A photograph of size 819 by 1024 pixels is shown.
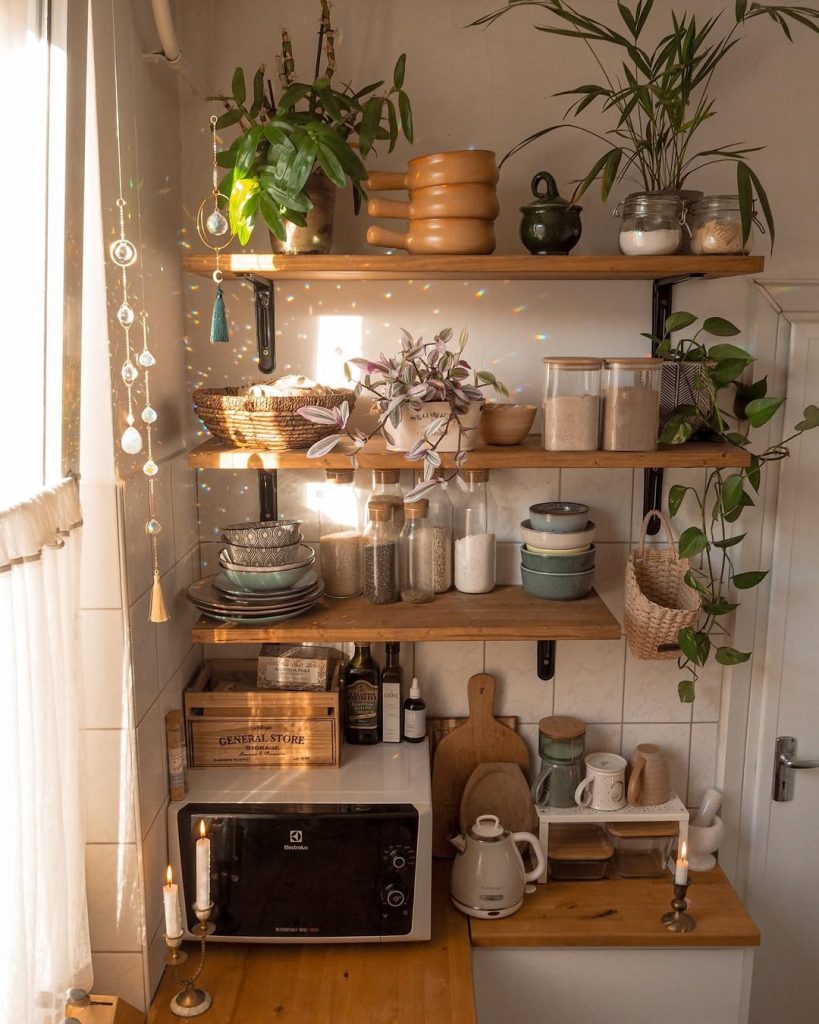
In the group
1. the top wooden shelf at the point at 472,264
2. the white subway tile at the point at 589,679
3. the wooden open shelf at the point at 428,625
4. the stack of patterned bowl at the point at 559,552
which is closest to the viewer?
the top wooden shelf at the point at 472,264

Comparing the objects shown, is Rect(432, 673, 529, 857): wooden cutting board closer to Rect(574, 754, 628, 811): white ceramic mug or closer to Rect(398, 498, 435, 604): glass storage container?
Rect(574, 754, 628, 811): white ceramic mug

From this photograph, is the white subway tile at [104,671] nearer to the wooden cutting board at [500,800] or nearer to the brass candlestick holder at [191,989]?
the brass candlestick holder at [191,989]

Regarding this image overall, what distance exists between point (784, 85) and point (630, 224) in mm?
496

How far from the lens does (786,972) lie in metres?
2.15

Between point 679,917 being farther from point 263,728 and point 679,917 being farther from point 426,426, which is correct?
point 426,426

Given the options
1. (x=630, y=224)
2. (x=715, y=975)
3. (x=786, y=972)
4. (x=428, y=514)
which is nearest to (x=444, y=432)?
(x=428, y=514)

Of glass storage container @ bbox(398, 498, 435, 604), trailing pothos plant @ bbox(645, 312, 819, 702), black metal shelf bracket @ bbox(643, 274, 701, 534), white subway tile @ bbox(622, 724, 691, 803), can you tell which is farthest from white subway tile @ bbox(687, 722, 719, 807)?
glass storage container @ bbox(398, 498, 435, 604)

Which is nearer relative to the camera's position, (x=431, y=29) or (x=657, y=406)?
(x=657, y=406)

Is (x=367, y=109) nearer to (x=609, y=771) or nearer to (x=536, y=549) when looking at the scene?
(x=536, y=549)

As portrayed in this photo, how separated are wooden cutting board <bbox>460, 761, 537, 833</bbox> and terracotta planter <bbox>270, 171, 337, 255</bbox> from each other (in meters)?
1.08

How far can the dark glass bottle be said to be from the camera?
6.33 ft

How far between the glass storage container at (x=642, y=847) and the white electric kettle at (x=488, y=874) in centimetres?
25

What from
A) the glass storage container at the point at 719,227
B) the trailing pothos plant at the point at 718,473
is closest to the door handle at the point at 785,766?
the trailing pothos plant at the point at 718,473

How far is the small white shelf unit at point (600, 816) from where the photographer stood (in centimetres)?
191
